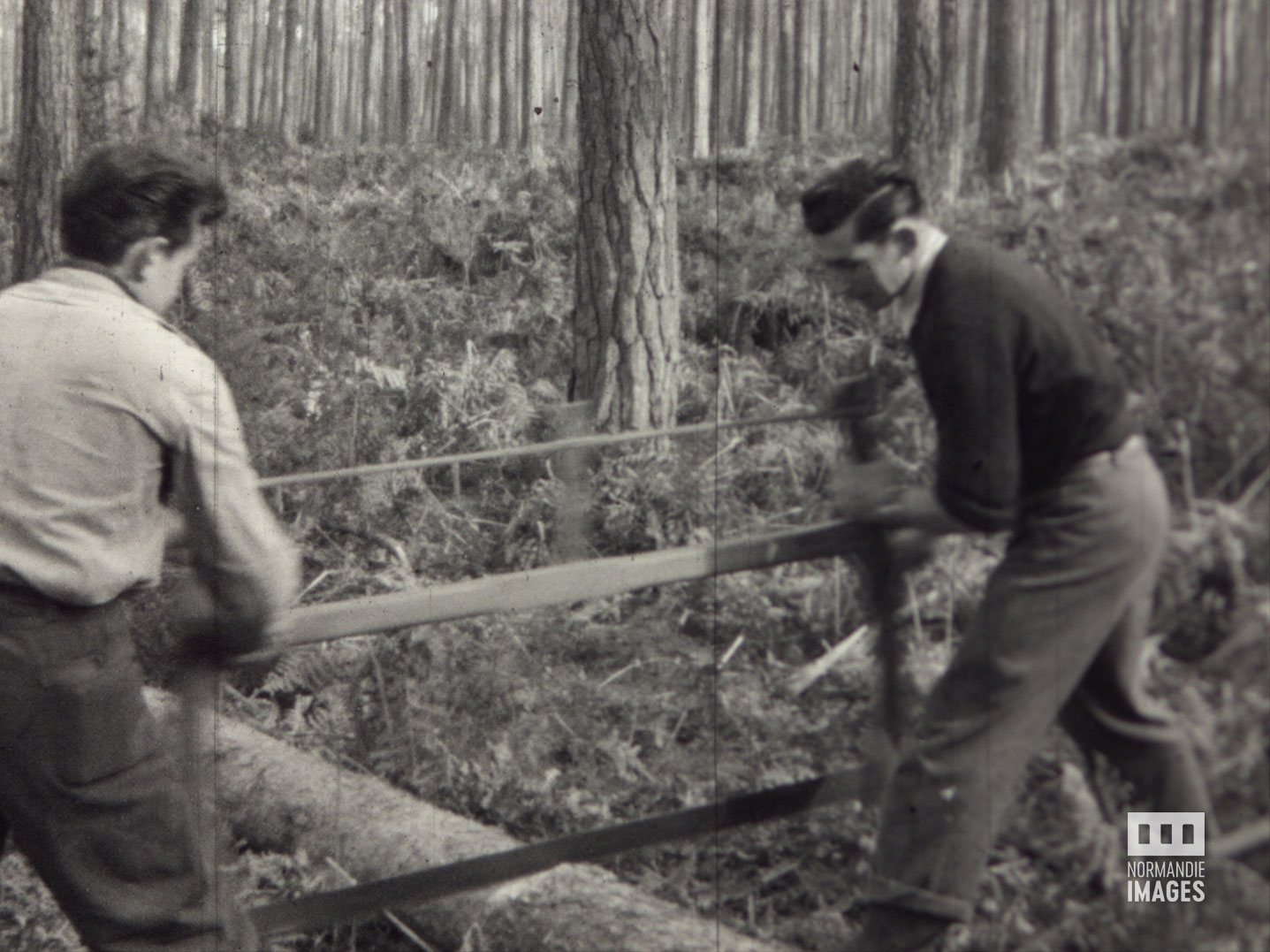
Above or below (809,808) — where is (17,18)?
above

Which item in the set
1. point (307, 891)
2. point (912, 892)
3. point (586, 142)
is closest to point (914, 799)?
point (912, 892)

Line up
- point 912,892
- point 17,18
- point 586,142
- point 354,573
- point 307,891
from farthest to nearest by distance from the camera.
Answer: point 17,18 < point 307,891 < point 354,573 < point 586,142 < point 912,892

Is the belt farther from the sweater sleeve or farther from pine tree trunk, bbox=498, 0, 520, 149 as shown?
pine tree trunk, bbox=498, 0, 520, 149

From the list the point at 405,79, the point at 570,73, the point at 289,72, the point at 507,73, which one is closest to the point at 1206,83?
the point at 570,73

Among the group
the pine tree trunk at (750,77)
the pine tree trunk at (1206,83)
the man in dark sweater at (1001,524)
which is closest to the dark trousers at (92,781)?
the man in dark sweater at (1001,524)

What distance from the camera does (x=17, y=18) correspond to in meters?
4.58

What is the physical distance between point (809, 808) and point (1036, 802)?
462 mm

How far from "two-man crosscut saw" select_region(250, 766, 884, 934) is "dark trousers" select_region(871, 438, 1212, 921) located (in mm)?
171

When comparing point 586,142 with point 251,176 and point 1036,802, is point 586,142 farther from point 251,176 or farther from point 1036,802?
point 1036,802

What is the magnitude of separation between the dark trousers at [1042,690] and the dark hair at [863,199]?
50cm

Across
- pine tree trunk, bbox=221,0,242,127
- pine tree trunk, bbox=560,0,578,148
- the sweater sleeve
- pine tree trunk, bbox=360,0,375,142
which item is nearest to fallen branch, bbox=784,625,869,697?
the sweater sleeve

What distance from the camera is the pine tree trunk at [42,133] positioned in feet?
14.4

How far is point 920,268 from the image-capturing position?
252 centimetres

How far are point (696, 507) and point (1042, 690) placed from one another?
0.81 metres
